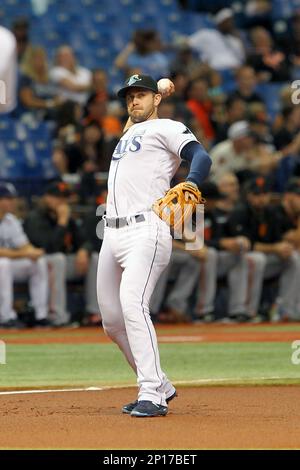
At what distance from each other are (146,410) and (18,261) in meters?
7.69

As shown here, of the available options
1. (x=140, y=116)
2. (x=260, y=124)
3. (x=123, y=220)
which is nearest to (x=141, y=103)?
(x=140, y=116)

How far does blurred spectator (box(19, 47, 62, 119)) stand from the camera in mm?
16828

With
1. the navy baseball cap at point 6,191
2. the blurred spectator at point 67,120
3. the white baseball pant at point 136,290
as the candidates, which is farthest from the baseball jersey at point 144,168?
the blurred spectator at point 67,120

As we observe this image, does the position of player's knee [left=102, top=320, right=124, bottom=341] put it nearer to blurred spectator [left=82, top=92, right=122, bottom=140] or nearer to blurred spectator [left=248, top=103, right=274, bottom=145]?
blurred spectator [left=82, top=92, right=122, bottom=140]

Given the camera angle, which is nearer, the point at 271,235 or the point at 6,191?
the point at 6,191

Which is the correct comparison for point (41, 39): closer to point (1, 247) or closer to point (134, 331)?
point (1, 247)

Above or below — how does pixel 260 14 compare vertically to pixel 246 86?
above

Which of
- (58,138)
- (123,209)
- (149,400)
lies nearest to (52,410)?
(149,400)

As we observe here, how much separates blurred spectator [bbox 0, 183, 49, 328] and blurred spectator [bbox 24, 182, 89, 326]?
18 cm

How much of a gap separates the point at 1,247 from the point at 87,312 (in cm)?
134

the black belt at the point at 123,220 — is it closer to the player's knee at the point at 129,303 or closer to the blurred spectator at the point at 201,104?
the player's knee at the point at 129,303

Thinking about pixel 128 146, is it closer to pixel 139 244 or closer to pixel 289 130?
pixel 139 244

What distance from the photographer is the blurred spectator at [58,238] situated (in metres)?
14.0

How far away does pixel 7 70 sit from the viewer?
1547cm
